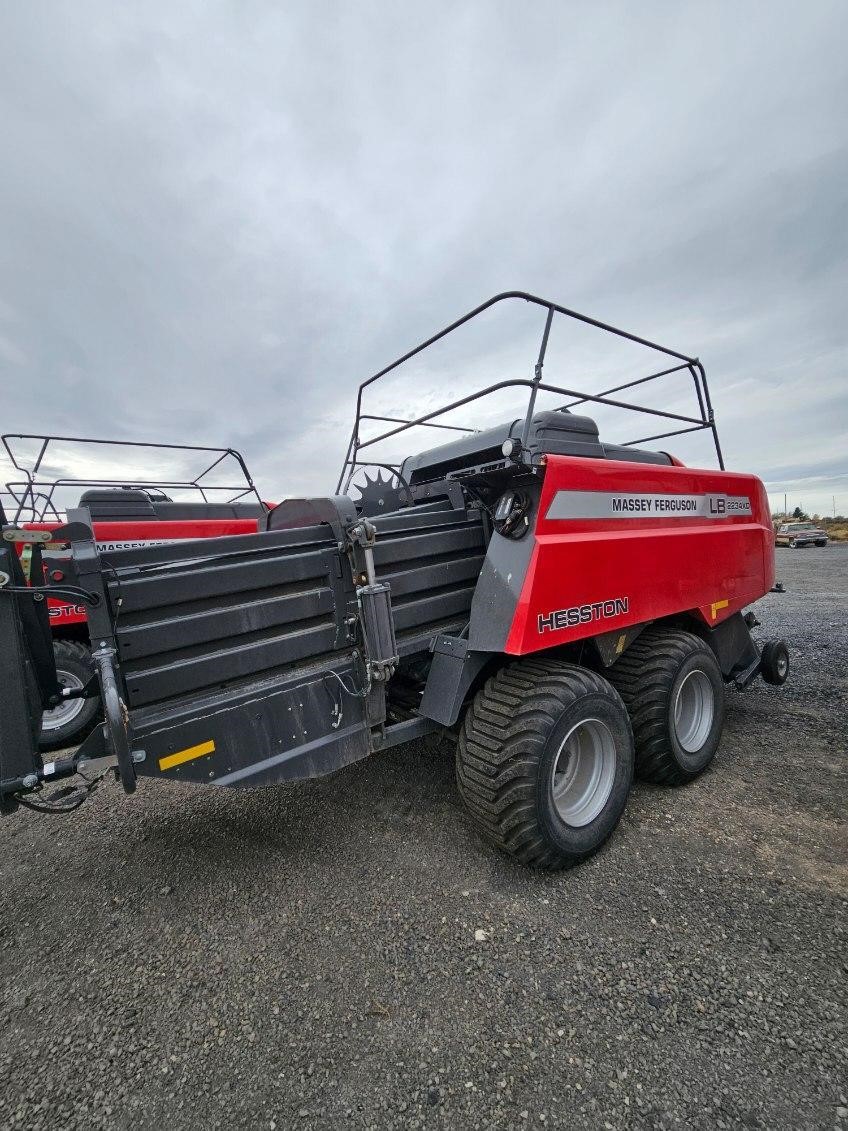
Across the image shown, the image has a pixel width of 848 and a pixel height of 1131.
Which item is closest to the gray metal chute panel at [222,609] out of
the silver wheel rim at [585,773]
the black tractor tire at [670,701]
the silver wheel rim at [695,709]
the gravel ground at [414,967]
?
the gravel ground at [414,967]

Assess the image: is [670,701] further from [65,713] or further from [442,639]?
[65,713]

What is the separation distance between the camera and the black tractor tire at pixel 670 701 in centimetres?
316

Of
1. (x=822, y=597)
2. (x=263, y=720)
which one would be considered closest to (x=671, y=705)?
(x=263, y=720)

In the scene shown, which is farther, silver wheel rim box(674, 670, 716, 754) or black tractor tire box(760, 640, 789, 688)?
black tractor tire box(760, 640, 789, 688)

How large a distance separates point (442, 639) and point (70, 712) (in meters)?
4.02

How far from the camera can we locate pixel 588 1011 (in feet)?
6.05

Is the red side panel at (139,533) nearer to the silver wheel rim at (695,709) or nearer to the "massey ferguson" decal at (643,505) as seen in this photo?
the "massey ferguson" decal at (643,505)

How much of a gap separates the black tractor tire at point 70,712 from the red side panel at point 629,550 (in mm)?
3967

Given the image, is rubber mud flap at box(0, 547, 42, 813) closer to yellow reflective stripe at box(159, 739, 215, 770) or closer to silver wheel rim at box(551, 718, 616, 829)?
yellow reflective stripe at box(159, 739, 215, 770)

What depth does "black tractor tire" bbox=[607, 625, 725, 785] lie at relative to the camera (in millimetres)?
3156

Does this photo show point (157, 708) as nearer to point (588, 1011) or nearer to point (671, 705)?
point (588, 1011)

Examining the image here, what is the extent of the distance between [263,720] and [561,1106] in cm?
158

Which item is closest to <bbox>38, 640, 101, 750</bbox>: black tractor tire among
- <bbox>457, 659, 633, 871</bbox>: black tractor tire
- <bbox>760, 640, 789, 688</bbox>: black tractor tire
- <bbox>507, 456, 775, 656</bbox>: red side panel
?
<bbox>457, 659, 633, 871</bbox>: black tractor tire

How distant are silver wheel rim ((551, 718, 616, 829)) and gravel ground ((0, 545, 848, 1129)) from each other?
266mm
